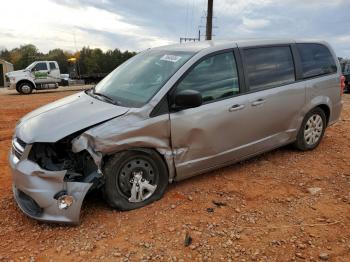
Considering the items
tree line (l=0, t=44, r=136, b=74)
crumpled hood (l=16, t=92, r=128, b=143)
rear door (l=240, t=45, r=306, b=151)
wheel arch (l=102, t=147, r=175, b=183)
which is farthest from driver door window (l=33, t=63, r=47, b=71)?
tree line (l=0, t=44, r=136, b=74)

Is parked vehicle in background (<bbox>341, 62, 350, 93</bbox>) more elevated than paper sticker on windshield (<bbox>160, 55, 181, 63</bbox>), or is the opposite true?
paper sticker on windshield (<bbox>160, 55, 181, 63</bbox>)

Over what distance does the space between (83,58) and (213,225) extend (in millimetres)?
75839

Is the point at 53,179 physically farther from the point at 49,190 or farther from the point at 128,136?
the point at 128,136

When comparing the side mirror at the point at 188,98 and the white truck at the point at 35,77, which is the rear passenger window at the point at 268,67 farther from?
the white truck at the point at 35,77

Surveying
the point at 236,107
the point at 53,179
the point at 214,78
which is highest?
the point at 214,78

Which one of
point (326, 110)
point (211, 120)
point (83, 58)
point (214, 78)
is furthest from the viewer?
point (83, 58)

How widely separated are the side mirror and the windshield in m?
0.27

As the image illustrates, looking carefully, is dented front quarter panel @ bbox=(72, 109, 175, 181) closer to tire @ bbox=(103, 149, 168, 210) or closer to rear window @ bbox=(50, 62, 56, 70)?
tire @ bbox=(103, 149, 168, 210)

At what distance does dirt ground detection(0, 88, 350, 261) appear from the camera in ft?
10.3

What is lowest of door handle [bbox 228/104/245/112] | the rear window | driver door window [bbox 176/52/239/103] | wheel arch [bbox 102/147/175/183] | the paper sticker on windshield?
the rear window

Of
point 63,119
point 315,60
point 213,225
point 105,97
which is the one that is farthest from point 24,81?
point 213,225

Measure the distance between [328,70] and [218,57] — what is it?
2.26 metres

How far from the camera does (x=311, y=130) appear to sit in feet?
18.5

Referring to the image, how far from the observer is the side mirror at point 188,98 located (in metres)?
3.85
